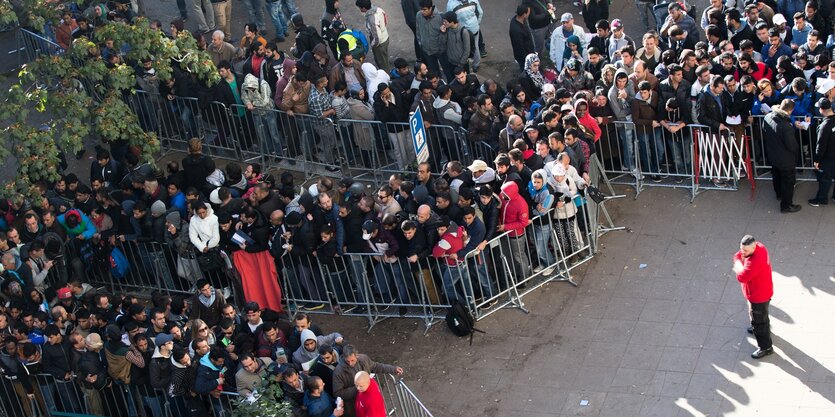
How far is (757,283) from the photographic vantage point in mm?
14102

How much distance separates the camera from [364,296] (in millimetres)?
16969

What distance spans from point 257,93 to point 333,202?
3811mm

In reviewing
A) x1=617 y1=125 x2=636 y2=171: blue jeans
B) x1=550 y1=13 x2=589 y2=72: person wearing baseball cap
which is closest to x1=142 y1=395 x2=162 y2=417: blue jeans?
x1=617 y1=125 x2=636 y2=171: blue jeans

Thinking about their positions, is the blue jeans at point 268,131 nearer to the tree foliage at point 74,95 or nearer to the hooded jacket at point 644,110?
the tree foliage at point 74,95

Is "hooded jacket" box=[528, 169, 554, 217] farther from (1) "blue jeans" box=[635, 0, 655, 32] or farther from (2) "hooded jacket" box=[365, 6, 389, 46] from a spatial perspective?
(1) "blue jeans" box=[635, 0, 655, 32]

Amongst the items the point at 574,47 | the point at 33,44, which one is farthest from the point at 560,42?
the point at 33,44

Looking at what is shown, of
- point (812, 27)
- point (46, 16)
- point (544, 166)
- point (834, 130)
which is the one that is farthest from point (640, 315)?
point (46, 16)

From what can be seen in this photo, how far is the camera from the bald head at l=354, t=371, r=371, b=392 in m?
13.6

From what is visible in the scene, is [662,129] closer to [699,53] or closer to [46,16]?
[699,53]

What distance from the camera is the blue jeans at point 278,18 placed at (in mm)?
23172

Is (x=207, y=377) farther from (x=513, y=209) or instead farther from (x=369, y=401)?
(x=513, y=209)

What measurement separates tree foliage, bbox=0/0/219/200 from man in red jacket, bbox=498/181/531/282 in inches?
202

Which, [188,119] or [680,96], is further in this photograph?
[188,119]

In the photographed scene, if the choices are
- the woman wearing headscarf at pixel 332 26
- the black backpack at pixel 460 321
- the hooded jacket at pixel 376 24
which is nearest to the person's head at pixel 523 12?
the hooded jacket at pixel 376 24
